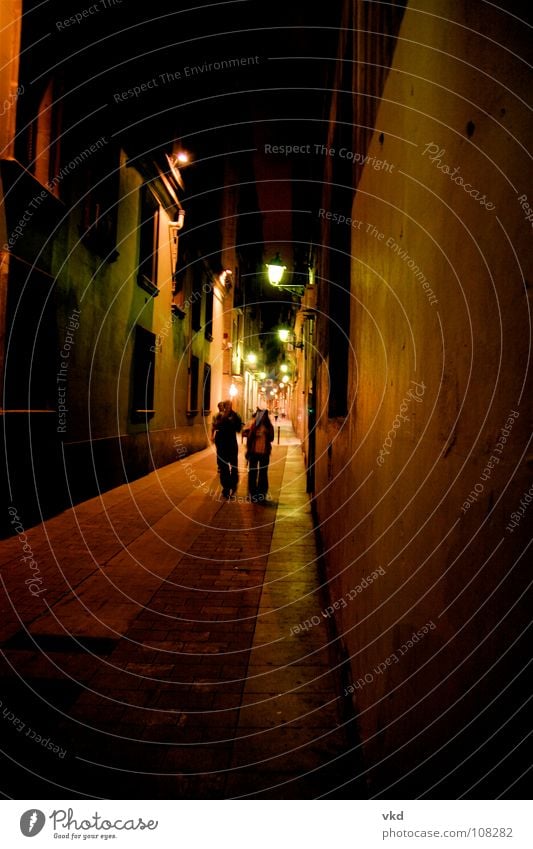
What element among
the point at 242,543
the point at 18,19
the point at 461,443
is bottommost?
the point at 242,543

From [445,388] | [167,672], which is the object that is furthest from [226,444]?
[445,388]

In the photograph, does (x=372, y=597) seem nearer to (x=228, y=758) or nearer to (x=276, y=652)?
(x=228, y=758)

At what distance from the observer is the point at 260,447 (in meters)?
10.2

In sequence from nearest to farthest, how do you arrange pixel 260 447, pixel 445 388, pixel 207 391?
1. pixel 445 388
2. pixel 260 447
3. pixel 207 391

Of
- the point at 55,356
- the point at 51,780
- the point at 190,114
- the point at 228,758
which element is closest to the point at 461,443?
the point at 228,758

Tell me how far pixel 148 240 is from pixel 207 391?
32.6 feet

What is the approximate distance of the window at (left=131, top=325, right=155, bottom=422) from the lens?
12.6m

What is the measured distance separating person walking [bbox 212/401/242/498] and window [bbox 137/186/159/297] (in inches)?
193

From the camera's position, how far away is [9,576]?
5.54 meters

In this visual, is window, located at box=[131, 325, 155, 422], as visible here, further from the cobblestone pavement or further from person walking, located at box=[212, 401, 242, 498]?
the cobblestone pavement

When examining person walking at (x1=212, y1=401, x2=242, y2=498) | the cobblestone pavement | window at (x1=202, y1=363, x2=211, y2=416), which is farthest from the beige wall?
window at (x1=202, y1=363, x2=211, y2=416)

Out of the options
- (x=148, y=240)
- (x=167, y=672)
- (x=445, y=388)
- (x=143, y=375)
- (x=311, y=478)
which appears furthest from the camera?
(x=148, y=240)

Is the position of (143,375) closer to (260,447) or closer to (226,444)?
(226,444)

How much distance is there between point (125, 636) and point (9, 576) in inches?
86.2
